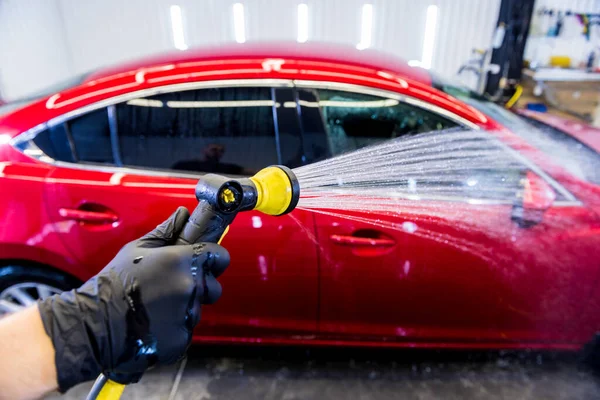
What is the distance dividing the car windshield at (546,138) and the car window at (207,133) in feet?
2.78

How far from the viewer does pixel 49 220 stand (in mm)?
1538

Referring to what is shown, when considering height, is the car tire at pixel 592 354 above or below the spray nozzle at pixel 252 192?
below

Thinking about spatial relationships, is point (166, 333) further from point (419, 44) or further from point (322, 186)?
point (419, 44)

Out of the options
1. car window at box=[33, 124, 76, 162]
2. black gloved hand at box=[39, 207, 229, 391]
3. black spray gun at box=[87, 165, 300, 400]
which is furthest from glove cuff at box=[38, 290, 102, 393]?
car window at box=[33, 124, 76, 162]

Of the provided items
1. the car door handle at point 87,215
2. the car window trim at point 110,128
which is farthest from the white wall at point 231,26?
the car door handle at point 87,215

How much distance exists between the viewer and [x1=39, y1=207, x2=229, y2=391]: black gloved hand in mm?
809

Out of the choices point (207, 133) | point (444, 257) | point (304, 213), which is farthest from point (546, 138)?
point (207, 133)

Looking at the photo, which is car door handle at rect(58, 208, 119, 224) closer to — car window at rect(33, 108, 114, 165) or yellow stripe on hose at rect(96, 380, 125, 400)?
car window at rect(33, 108, 114, 165)

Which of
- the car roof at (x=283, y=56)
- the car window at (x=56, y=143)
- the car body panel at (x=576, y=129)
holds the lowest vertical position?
the car body panel at (x=576, y=129)

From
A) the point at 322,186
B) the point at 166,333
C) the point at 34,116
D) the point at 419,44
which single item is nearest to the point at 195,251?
the point at 166,333

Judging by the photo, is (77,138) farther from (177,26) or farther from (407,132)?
(177,26)

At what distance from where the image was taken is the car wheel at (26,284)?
5.42 feet

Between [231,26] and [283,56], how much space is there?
152 inches

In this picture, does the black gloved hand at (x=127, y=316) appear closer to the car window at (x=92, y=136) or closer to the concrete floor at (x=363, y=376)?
the car window at (x=92, y=136)
